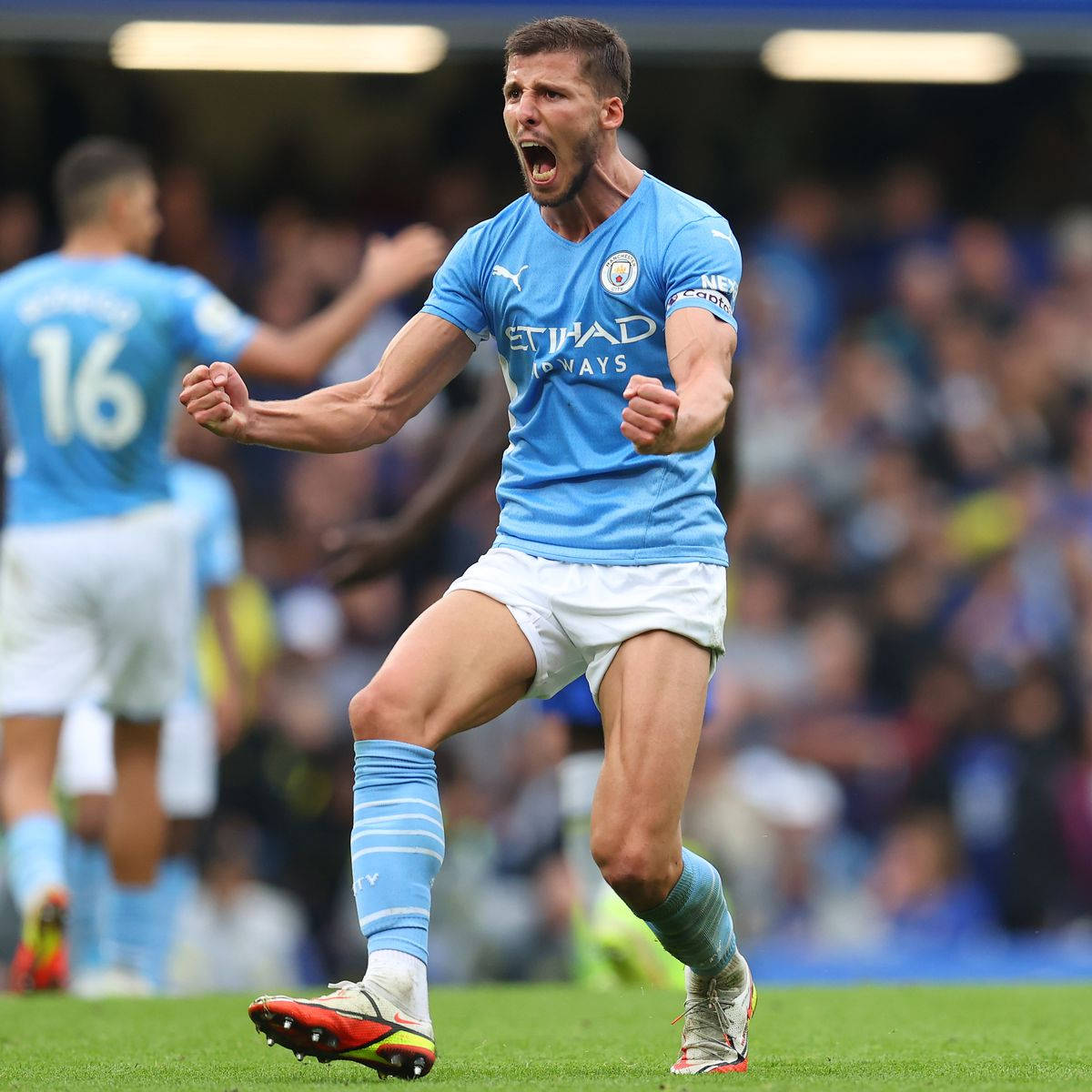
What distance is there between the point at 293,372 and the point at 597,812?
298cm

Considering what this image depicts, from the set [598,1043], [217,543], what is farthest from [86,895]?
[598,1043]

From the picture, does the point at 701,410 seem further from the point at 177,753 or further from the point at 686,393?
the point at 177,753

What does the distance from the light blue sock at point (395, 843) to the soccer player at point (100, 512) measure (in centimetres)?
322

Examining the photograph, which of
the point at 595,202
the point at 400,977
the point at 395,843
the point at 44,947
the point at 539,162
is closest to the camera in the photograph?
the point at 400,977

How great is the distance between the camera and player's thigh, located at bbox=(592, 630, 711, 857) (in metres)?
4.13

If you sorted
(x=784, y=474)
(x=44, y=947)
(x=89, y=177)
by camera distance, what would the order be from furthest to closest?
(x=784, y=474), (x=89, y=177), (x=44, y=947)

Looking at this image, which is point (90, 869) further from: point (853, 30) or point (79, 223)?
point (853, 30)

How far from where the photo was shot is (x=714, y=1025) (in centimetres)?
442

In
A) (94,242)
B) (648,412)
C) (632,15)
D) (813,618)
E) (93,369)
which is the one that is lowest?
(813,618)

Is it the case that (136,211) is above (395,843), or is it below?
above

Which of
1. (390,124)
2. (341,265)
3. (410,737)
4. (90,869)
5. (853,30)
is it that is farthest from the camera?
(390,124)

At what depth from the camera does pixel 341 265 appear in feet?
40.7

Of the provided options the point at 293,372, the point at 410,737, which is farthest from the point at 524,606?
the point at 293,372

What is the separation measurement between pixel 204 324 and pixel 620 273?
9.81ft
